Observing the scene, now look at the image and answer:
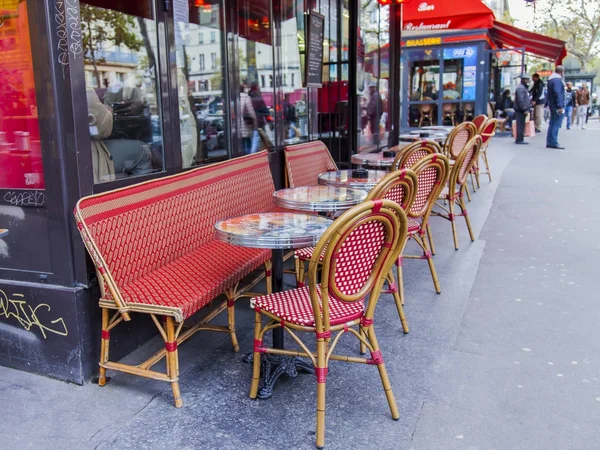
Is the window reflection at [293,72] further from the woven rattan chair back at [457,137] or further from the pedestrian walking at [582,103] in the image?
the pedestrian walking at [582,103]

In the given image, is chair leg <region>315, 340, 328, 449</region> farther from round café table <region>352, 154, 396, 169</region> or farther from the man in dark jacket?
the man in dark jacket

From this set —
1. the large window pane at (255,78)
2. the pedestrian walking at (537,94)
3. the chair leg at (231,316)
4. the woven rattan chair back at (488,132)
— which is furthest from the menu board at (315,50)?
the pedestrian walking at (537,94)

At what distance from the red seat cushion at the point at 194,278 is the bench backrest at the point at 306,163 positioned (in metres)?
1.74

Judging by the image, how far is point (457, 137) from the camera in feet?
23.2

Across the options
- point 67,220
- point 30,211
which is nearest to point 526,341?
point 67,220

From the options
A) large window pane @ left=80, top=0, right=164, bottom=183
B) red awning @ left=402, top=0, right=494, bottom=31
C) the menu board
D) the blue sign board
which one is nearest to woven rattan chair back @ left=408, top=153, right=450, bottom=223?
large window pane @ left=80, top=0, right=164, bottom=183

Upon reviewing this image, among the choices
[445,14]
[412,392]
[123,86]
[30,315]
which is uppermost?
[445,14]

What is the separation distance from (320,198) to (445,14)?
6632mm

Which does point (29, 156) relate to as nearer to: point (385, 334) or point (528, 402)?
point (385, 334)

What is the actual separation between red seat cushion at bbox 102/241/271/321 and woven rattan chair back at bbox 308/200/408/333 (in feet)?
2.46

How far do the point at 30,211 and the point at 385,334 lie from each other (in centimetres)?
221

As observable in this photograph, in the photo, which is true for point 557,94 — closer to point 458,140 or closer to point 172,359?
point 458,140

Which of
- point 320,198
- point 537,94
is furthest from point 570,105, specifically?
point 320,198

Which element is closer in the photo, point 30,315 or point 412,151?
point 30,315
